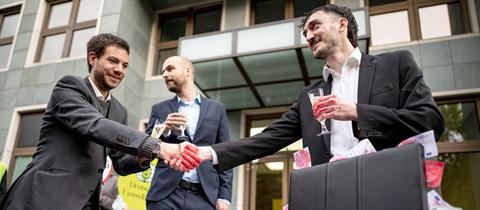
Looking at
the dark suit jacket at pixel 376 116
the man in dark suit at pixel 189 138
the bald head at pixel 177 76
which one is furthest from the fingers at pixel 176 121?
the bald head at pixel 177 76

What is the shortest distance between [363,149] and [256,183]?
6727 millimetres

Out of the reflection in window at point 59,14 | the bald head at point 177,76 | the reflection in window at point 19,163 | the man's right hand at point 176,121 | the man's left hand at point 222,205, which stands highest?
the reflection in window at point 59,14

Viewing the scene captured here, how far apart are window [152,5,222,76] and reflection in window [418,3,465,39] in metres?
4.80

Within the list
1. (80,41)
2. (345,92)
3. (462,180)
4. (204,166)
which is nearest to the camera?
(345,92)

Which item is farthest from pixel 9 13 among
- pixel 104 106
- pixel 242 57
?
pixel 104 106

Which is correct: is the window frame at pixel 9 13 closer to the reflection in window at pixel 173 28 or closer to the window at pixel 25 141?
the window at pixel 25 141

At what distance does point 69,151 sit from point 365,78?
1676 millimetres

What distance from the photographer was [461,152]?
711cm

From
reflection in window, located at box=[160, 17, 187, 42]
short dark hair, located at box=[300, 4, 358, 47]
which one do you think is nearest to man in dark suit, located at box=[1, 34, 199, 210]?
short dark hair, located at box=[300, 4, 358, 47]

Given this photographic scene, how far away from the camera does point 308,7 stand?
A: 9414 millimetres

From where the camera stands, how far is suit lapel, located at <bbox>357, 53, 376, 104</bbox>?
1954 millimetres

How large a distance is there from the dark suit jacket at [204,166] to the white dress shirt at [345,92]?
1360mm

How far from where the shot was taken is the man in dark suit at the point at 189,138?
9.80ft

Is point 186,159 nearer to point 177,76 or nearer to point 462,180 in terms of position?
point 177,76
